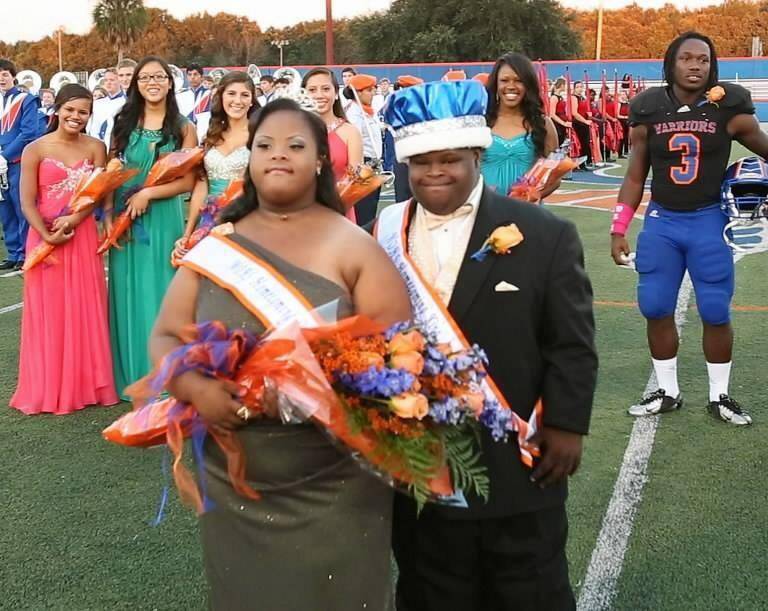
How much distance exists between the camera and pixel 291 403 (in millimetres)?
1965

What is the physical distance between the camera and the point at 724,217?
475cm

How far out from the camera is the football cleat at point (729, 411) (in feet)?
16.1

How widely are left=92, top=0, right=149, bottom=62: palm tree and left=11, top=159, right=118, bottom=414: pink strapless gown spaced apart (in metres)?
62.6

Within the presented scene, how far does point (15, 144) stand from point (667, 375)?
8054mm

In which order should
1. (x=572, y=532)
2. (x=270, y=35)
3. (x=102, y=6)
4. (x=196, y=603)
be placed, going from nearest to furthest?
(x=196, y=603) < (x=572, y=532) < (x=102, y=6) < (x=270, y=35)

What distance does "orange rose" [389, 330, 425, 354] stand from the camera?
1945mm

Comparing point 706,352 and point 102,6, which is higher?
point 102,6

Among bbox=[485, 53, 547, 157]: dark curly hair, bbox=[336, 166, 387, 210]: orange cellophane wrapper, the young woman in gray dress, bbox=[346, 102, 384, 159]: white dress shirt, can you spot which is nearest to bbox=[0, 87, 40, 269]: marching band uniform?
bbox=[346, 102, 384, 159]: white dress shirt

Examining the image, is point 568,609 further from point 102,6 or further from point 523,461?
point 102,6

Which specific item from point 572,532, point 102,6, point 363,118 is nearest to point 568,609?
point 572,532

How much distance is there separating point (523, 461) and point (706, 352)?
9.85 ft

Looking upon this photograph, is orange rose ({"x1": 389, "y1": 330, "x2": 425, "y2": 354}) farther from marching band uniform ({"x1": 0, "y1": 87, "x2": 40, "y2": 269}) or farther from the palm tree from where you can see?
the palm tree

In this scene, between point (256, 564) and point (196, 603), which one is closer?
point (256, 564)

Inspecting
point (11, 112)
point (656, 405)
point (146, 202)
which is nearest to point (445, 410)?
point (656, 405)
